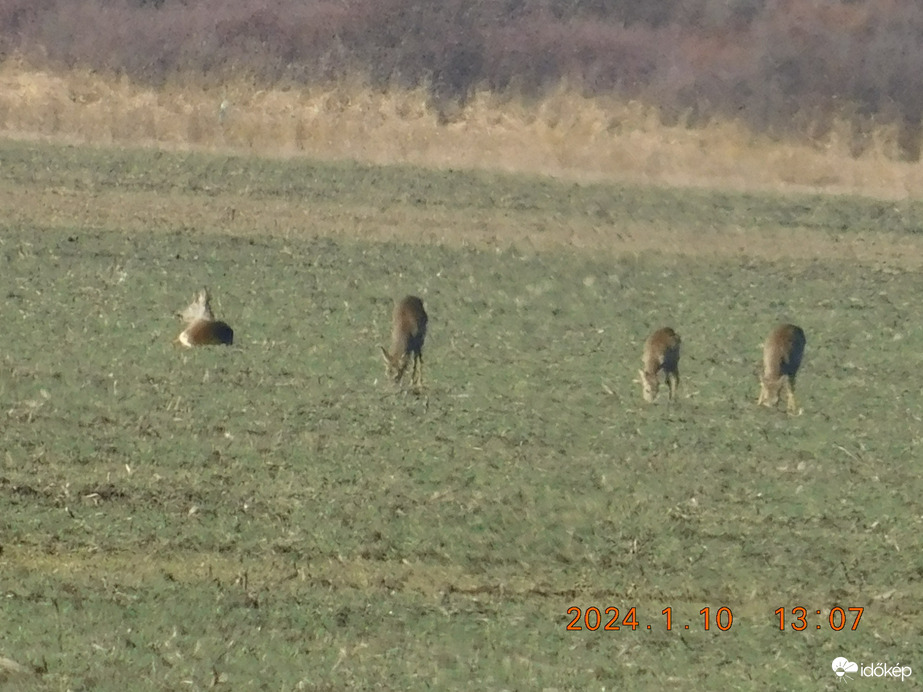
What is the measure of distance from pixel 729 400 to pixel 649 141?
1563 centimetres

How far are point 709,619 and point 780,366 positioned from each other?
3823mm

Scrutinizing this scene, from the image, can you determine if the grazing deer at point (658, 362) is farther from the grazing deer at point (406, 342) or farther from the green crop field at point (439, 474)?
the grazing deer at point (406, 342)

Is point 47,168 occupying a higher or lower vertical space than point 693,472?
higher

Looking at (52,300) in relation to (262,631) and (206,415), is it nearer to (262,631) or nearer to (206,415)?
(206,415)

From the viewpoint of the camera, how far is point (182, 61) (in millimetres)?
26859

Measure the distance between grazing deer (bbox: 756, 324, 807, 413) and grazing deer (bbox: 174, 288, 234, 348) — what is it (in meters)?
3.70

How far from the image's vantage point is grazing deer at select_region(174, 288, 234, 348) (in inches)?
404

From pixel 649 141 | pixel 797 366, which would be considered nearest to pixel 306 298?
pixel 797 366

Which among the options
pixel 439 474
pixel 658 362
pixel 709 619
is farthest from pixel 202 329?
pixel 709 619

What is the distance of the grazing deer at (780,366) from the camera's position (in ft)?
31.9

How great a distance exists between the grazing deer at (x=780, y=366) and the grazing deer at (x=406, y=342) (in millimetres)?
2275
